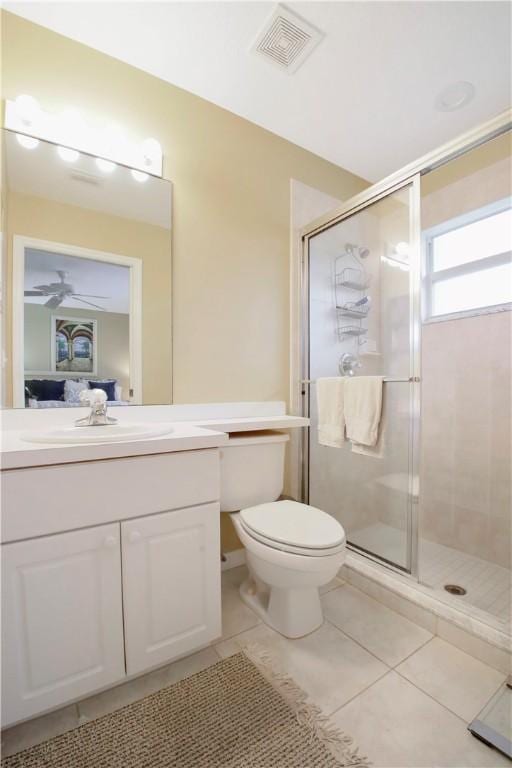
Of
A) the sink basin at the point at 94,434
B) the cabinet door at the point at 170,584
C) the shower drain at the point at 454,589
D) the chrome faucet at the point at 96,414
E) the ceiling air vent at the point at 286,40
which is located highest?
the ceiling air vent at the point at 286,40

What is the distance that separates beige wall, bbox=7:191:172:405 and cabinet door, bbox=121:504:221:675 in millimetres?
667

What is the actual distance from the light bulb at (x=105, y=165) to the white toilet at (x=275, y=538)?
4.33 feet

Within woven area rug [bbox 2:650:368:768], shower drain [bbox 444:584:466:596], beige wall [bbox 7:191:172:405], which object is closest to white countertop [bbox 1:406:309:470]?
beige wall [bbox 7:191:172:405]

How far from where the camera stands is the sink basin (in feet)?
3.47

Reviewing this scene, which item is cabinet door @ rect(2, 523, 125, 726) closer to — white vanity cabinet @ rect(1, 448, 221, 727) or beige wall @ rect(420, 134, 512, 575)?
white vanity cabinet @ rect(1, 448, 221, 727)

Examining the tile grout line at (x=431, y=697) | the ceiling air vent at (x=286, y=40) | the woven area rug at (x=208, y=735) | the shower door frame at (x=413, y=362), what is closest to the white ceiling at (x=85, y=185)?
the ceiling air vent at (x=286, y=40)

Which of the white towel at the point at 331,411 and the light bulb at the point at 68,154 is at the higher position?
the light bulb at the point at 68,154

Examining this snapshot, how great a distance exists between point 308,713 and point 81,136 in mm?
2269

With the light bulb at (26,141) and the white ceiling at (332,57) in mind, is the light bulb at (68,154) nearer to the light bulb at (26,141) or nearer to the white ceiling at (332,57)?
the light bulb at (26,141)

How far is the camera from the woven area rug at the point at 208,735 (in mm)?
915

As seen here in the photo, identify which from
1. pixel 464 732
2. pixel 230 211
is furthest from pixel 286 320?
pixel 464 732

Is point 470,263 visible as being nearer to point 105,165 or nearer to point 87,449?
point 105,165

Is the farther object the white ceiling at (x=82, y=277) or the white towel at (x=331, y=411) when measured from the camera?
the white towel at (x=331, y=411)

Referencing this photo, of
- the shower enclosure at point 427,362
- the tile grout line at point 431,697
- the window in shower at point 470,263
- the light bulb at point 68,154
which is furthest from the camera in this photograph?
the window in shower at point 470,263
